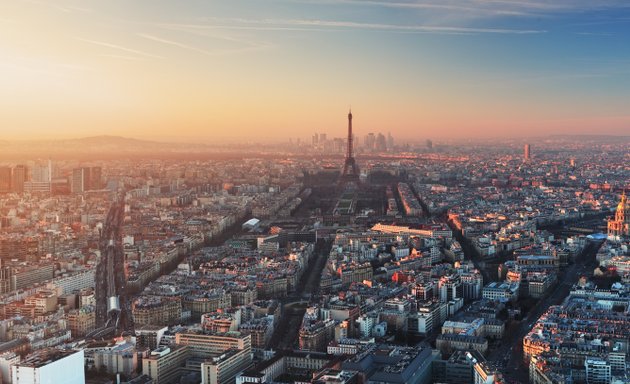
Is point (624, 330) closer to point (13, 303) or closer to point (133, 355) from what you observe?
point (133, 355)

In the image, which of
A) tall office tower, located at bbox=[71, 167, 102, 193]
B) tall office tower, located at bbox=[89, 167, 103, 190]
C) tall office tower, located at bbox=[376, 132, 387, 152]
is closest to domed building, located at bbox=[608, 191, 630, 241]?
tall office tower, located at bbox=[71, 167, 102, 193]

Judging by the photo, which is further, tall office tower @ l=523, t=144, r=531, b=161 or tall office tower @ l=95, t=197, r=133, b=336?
tall office tower @ l=523, t=144, r=531, b=161

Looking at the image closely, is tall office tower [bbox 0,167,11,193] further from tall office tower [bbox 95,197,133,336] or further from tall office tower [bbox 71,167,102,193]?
tall office tower [bbox 95,197,133,336]

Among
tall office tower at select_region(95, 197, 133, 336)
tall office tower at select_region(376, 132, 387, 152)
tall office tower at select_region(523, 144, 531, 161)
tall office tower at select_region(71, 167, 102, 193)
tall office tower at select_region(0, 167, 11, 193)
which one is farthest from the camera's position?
tall office tower at select_region(376, 132, 387, 152)

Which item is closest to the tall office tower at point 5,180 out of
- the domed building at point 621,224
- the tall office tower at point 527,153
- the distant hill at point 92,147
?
the distant hill at point 92,147

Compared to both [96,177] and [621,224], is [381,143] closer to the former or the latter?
[96,177]

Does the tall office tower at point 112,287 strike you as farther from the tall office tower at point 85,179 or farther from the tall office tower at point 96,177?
the tall office tower at point 96,177

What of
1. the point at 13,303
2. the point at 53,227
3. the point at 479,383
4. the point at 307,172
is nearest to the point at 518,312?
the point at 479,383
